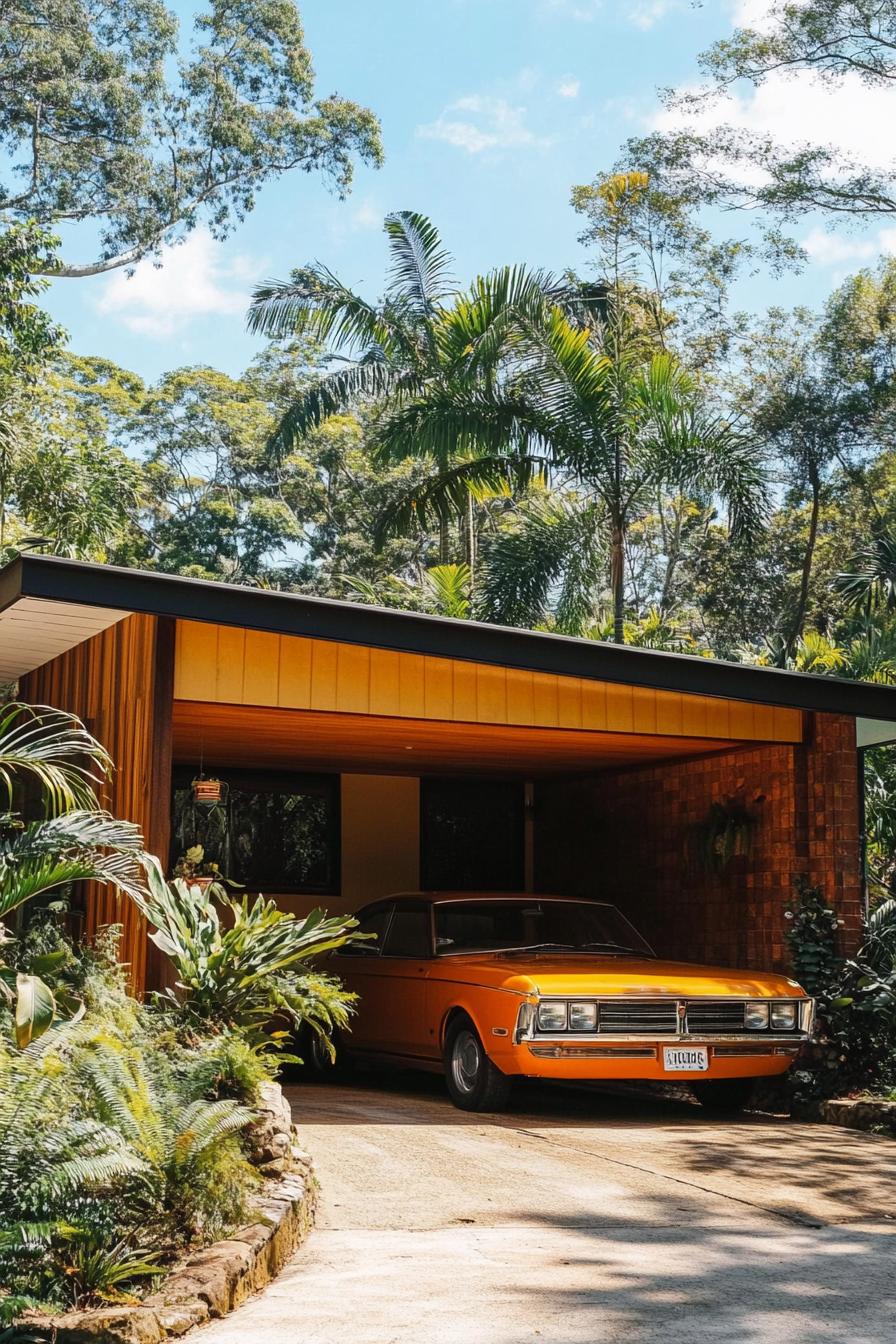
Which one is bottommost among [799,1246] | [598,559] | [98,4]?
[799,1246]

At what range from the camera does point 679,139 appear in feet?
93.0

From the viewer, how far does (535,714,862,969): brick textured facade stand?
12.0m

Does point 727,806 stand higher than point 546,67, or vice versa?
point 546,67

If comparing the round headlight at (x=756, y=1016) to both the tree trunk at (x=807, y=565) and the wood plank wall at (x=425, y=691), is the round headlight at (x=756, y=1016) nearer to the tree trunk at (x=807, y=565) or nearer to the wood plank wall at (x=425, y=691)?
the wood plank wall at (x=425, y=691)

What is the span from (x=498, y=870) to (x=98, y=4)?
24.5 m

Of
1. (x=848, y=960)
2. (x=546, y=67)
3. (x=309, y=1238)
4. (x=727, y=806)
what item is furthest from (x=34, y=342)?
(x=546, y=67)

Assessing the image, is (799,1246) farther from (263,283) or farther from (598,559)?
(263,283)

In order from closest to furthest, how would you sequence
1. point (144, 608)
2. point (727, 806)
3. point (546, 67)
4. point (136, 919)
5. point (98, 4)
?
point (144, 608)
point (136, 919)
point (727, 806)
point (98, 4)
point (546, 67)

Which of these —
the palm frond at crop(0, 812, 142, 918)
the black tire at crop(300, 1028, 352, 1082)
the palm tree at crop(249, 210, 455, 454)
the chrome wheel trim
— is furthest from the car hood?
the palm tree at crop(249, 210, 455, 454)

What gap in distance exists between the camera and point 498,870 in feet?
56.6

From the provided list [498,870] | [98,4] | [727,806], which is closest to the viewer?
[727,806]

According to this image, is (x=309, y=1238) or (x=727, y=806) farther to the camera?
(x=727, y=806)

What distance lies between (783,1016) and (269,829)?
7715 mm

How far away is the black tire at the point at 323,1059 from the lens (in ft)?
Result: 40.4
